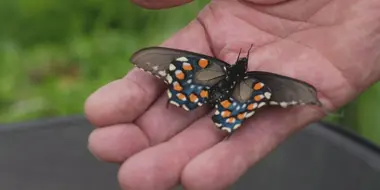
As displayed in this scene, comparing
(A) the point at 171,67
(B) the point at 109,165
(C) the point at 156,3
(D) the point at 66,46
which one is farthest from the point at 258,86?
(D) the point at 66,46

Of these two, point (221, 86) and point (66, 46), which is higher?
point (221, 86)

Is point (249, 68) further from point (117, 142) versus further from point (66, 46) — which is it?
point (66, 46)

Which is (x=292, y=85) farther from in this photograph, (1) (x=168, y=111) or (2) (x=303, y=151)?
(2) (x=303, y=151)

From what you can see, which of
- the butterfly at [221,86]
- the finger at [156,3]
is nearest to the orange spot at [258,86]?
the butterfly at [221,86]

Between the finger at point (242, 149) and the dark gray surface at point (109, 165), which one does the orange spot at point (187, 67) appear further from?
the dark gray surface at point (109, 165)

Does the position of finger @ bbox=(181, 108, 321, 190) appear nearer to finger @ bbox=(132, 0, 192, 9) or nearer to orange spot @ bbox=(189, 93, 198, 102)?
orange spot @ bbox=(189, 93, 198, 102)

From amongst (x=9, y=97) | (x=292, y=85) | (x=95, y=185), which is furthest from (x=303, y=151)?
(x=9, y=97)

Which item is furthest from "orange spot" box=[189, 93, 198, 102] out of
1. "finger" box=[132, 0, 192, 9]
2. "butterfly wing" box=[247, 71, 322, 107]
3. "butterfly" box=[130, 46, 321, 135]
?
"finger" box=[132, 0, 192, 9]
